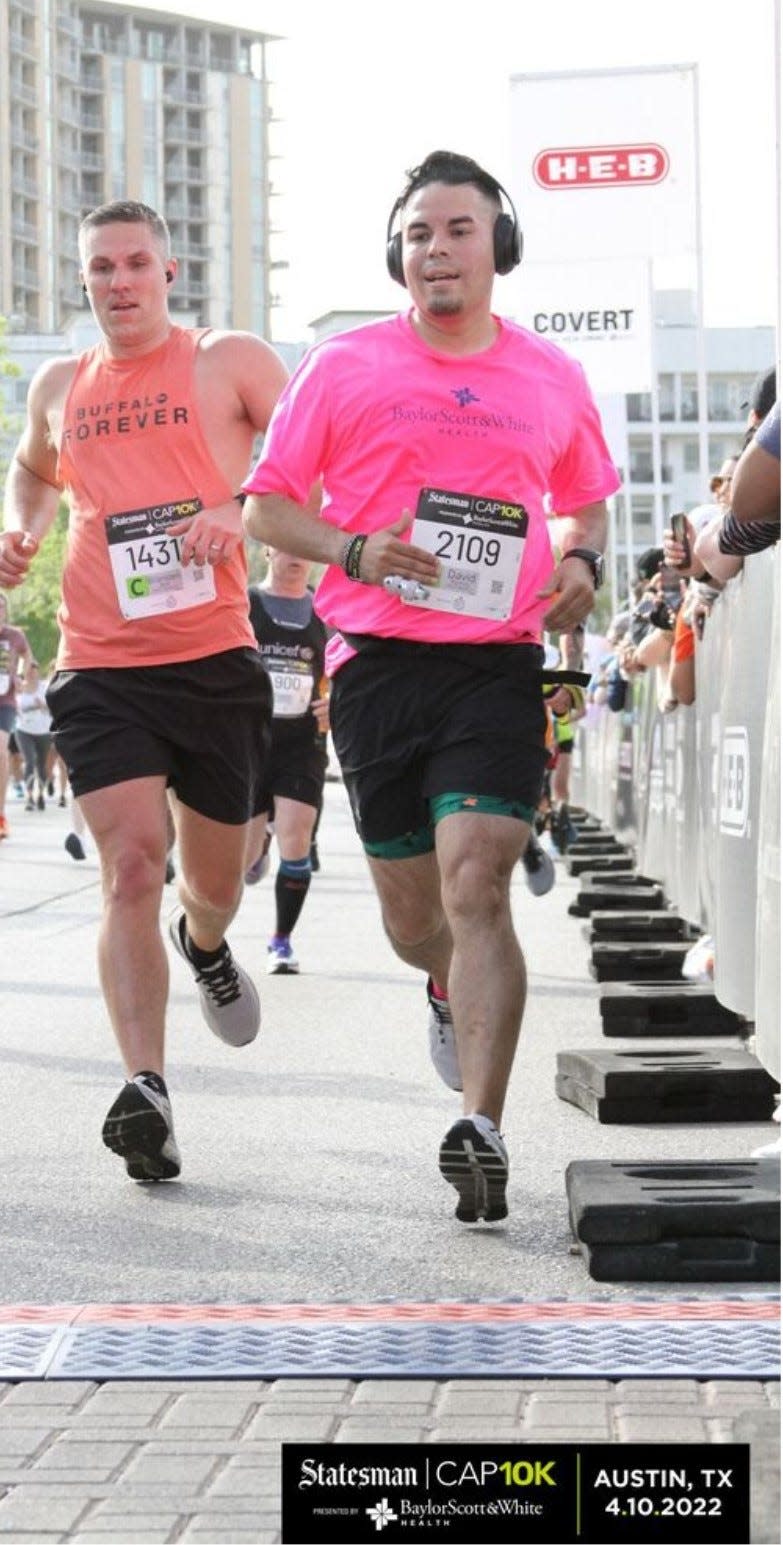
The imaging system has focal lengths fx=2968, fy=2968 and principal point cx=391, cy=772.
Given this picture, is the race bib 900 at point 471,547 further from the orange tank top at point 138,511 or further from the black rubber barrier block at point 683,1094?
the black rubber barrier block at point 683,1094

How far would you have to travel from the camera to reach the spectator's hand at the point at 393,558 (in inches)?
243

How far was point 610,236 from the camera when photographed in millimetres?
18891

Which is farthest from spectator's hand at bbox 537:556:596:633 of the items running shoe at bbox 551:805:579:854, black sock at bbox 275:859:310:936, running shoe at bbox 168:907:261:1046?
running shoe at bbox 551:805:579:854

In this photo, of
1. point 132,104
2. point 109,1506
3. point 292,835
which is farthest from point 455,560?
point 132,104

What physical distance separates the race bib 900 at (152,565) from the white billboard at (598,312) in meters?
12.2

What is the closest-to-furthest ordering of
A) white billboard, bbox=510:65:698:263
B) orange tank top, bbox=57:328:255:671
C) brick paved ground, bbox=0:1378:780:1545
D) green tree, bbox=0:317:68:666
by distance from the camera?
brick paved ground, bbox=0:1378:780:1545, orange tank top, bbox=57:328:255:671, white billboard, bbox=510:65:698:263, green tree, bbox=0:317:68:666

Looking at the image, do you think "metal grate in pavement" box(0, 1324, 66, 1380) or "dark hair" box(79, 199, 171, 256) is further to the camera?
"dark hair" box(79, 199, 171, 256)

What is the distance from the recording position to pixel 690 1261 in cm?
541

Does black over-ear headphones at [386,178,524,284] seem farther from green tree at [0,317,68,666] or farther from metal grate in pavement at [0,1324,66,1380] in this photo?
green tree at [0,317,68,666]

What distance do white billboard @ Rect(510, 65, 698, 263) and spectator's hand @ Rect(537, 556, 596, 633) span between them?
1206 cm

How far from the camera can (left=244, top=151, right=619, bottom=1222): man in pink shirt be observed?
6180mm

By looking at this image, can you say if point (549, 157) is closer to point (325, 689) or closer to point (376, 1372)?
point (325, 689)

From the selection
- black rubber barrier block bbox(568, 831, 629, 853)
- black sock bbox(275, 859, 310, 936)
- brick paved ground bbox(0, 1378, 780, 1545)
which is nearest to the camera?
brick paved ground bbox(0, 1378, 780, 1545)

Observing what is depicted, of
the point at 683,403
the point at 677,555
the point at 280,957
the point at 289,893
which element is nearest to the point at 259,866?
the point at 280,957
